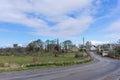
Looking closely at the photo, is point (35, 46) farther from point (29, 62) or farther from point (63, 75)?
point (63, 75)

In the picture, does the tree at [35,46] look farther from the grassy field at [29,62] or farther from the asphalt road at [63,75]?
the asphalt road at [63,75]

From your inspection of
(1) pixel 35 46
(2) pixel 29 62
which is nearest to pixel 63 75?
(2) pixel 29 62

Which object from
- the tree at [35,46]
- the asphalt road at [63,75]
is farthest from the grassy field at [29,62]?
the tree at [35,46]

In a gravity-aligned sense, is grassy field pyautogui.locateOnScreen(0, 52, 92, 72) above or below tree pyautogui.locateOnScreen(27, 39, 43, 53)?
below

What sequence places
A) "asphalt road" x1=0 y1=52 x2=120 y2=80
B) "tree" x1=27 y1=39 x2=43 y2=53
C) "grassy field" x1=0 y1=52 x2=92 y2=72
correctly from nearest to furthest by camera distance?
"asphalt road" x1=0 y1=52 x2=120 y2=80 → "grassy field" x1=0 y1=52 x2=92 y2=72 → "tree" x1=27 y1=39 x2=43 y2=53

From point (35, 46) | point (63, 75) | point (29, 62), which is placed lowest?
point (63, 75)

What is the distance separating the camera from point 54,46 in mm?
127188

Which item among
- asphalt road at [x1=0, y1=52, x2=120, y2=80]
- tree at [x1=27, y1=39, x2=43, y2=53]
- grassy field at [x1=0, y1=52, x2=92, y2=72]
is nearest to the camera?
asphalt road at [x1=0, y1=52, x2=120, y2=80]

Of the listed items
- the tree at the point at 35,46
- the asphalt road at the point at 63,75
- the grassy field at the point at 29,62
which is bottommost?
the asphalt road at the point at 63,75

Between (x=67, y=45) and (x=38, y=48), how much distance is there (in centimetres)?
3457

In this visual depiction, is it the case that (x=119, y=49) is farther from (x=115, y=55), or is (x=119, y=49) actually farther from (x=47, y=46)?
(x=47, y=46)

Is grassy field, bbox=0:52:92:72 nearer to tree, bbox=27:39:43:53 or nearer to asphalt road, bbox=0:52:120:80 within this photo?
asphalt road, bbox=0:52:120:80

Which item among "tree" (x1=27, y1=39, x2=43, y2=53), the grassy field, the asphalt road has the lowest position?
the asphalt road

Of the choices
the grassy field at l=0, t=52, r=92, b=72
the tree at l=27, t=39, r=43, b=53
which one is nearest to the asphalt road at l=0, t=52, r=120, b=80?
the grassy field at l=0, t=52, r=92, b=72
